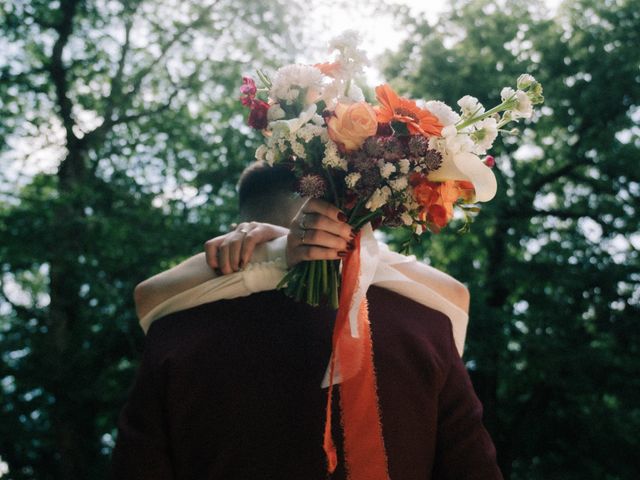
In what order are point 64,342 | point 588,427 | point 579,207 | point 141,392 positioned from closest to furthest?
point 141,392 → point 588,427 → point 64,342 → point 579,207

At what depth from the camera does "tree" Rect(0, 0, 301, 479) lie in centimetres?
876

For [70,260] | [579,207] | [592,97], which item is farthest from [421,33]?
[70,260]

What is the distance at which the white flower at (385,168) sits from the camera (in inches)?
68.3

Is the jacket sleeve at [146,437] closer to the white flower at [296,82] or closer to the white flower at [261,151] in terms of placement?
the white flower at [261,151]

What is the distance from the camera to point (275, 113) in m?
1.93

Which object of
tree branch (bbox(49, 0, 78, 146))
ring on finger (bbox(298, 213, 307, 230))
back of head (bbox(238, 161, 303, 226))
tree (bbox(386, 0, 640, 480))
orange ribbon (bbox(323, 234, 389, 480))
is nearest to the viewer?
orange ribbon (bbox(323, 234, 389, 480))

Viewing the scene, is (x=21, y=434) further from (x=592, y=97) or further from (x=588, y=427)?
(x=592, y=97)

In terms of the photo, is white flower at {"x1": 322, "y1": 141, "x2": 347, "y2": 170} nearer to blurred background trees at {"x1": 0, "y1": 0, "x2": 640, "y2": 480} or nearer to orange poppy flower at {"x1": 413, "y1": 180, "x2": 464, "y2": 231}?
orange poppy flower at {"x1": 413, "y1": 180, "x2": 464, "y2": 231}

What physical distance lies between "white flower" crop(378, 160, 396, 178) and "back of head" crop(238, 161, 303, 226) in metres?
0.53

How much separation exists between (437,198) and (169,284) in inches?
33.2

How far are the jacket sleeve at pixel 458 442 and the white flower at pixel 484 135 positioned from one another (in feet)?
2.05

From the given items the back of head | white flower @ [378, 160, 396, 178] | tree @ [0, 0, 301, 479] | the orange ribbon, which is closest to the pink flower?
the back of head

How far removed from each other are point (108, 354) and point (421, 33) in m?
7.46

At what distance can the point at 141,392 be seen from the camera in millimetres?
1692
